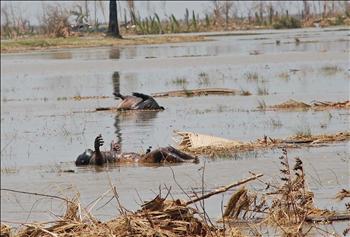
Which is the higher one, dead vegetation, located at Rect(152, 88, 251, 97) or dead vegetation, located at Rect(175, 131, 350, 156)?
dead vegetation, located at Rect(175, 131, 350, 156)

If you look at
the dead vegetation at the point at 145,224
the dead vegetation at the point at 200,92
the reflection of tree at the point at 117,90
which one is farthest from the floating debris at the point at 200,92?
the dead vegetation at the point at 145,224

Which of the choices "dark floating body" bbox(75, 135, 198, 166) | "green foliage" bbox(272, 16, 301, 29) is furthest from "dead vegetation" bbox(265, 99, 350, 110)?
"green foliage" bbox(272, 16, 301, 29)

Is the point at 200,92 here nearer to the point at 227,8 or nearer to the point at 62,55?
the point at 62,55

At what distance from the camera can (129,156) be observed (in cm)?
1437

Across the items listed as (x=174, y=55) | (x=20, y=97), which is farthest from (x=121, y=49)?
(x=20, y=97)

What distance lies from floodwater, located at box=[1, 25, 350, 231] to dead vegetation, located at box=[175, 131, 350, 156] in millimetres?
449

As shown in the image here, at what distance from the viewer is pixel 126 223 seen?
7344mm

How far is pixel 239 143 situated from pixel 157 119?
17.0ft

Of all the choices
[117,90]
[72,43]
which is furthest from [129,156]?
[72,43]

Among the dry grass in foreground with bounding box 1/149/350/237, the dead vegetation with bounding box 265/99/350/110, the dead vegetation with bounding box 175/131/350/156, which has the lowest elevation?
the dead vegetation with bounding box 265/99/350/110

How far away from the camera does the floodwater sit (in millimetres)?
12094

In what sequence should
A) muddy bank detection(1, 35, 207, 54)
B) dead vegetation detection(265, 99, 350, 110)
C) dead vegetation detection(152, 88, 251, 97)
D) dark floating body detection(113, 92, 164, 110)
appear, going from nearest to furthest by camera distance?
dead vegetation detection(265, 99, 350, 110)
dark floating body detection(113, 92, 164, 110)
dead vegetation detection(152, 88, 251, 97)
muddy bank detection(1, 35, 207, 54)

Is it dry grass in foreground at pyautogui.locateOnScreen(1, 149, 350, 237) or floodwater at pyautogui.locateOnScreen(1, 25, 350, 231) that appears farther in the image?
floodwater at pyautogui.locateOnScreen(1, 25, 350, 231)

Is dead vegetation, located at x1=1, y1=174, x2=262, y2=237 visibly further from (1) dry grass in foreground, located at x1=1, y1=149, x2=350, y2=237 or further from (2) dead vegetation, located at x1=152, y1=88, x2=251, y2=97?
(2) dead vegetation, located at x1=152, y1=88, x2=251, y2=97
